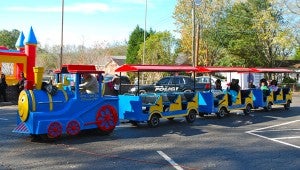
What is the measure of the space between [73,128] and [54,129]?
595mm

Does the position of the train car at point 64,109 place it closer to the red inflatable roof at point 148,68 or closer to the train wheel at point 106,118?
the train wheel at point 106,118

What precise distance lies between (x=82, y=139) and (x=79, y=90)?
130cm

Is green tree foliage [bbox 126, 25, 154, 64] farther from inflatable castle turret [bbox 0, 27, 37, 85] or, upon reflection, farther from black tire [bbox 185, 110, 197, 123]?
black tire [bbox 185, 110, 197, 123]

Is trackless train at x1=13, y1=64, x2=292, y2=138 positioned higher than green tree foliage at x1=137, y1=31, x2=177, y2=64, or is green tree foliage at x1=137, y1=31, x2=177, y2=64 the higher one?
green tree foliage at x1=137, y1=31, x2=177, y2=64

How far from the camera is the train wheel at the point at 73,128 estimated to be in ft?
35.1

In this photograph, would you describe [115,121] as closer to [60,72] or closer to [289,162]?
[60,72]

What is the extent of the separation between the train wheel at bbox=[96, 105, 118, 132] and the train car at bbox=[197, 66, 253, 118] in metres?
4.96

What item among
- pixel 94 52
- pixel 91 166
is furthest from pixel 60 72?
pixel 94 52

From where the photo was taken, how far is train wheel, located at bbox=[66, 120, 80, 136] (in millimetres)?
10695

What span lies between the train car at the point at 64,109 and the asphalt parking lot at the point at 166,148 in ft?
1.15

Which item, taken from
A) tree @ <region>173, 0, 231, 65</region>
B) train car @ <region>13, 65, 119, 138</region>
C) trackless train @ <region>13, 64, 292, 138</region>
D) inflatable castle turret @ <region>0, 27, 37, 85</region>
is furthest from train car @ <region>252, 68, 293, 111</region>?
tree @ <region>173, 0, 231, 65</region>

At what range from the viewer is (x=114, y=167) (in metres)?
7.91

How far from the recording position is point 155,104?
13547 mm

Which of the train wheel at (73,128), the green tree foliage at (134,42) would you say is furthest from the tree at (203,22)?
the train wheel at (73,128)
